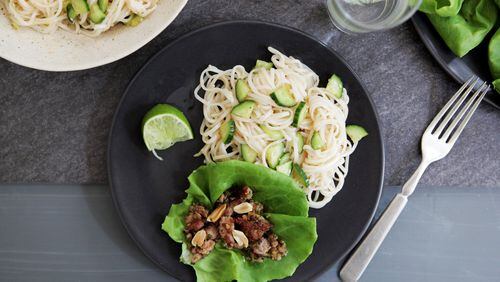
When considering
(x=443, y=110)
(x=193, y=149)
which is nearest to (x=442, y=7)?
(x=443, y=110)

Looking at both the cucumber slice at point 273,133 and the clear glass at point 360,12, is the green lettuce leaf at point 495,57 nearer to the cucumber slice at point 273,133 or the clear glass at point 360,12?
the clear glass at point 360,12

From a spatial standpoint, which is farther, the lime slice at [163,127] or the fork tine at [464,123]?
the fork tine at [464,123]

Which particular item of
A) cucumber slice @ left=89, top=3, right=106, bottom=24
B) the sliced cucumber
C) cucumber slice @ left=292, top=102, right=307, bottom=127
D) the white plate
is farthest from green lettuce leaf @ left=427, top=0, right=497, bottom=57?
cucumber slice @ left=89, top=3, right=106, bottom=24

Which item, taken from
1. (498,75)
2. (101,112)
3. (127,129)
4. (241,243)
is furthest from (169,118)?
(498,75)

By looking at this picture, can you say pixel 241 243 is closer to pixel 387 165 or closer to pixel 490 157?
pixel 387 165

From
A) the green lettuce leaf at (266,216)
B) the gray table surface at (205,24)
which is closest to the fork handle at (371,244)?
the gray table surface at (205,24)
